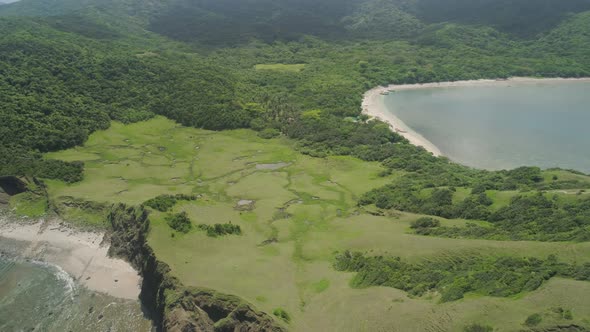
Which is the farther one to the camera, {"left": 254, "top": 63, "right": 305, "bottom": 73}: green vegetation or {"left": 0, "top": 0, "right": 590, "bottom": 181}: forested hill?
{"left": 254, "top": 63, "right": 305, "bottom": 73}: green vegetation

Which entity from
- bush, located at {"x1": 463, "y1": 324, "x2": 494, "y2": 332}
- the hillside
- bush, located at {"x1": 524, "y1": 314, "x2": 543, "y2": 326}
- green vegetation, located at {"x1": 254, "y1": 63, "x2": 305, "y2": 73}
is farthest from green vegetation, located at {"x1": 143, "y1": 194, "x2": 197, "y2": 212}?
green vegetation, located at {"x1": 254, "y1": 63, "x2": 305, "y2": 73}

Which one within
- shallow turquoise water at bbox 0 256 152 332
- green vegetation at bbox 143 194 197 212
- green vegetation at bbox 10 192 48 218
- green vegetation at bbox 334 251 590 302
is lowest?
shallow turquoise water at bbox 0 256 152 332

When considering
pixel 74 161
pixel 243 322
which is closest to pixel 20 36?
pixel 74 161

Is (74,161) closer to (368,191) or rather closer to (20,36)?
(368,191)

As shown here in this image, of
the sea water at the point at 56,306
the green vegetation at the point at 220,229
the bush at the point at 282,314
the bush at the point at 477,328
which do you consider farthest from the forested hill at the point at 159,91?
the bush at the point at 477,328

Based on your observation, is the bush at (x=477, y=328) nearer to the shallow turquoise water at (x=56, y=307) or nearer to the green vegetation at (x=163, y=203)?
the shallow turquoise water at (x=56, y=307)

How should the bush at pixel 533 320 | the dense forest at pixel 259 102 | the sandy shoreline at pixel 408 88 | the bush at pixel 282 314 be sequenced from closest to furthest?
1. the bush at pixel 533 320
2. the bush at pixel 282 314
3. the dense forest at pixel 259 102
4. the sandy shoreline at pixel 408 88

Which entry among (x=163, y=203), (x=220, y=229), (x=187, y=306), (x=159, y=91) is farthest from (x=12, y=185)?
(x=159, y=91)

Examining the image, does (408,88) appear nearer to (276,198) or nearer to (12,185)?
(276,198)

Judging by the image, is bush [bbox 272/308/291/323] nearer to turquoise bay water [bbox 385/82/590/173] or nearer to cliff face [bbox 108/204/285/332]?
cliff face [bbox 108/204/285/332]
